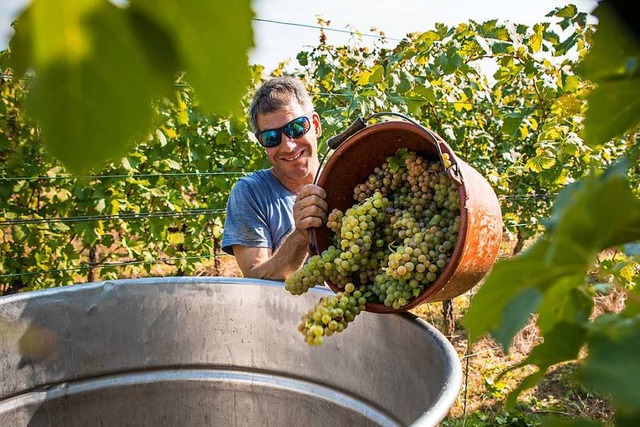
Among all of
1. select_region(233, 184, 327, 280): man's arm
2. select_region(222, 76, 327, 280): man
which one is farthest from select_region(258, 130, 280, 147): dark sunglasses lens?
select_region(233, 184, 327, 280): man's arm

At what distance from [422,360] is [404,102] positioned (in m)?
1.99

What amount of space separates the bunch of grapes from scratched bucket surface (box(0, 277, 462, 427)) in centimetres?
32

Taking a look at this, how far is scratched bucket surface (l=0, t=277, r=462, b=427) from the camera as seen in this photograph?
2.03m

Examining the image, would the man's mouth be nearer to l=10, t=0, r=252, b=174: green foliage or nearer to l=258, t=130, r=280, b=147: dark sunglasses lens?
l=258, t=130, r=280, b=147: dark sunglasses lens

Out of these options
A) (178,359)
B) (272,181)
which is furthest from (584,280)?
(272,181)

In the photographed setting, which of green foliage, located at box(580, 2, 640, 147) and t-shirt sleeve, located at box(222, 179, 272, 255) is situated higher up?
green foliage, located at box(580, 2, 640, 147)

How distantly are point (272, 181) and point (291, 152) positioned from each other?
0.54 feet

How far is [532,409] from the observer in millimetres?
3438

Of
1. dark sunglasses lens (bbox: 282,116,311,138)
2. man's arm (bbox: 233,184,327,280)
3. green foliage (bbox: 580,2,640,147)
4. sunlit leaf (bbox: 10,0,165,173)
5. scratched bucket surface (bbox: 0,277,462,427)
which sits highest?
dark sunglasses lens (bbox: 282,116,311,138)

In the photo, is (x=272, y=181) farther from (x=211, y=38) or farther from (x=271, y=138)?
(x=211, y=38)

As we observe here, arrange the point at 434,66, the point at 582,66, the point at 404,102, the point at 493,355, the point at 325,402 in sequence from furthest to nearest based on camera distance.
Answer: the point at 493,355, the point at 404,102, the point at 434,66, the point at 325,402, the point at 582,66

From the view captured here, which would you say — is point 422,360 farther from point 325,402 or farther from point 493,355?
point 493,355

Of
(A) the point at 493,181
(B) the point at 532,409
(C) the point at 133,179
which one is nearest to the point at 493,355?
(B) the point at 532,409

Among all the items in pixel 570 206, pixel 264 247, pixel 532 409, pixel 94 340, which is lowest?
pixel 532 409
